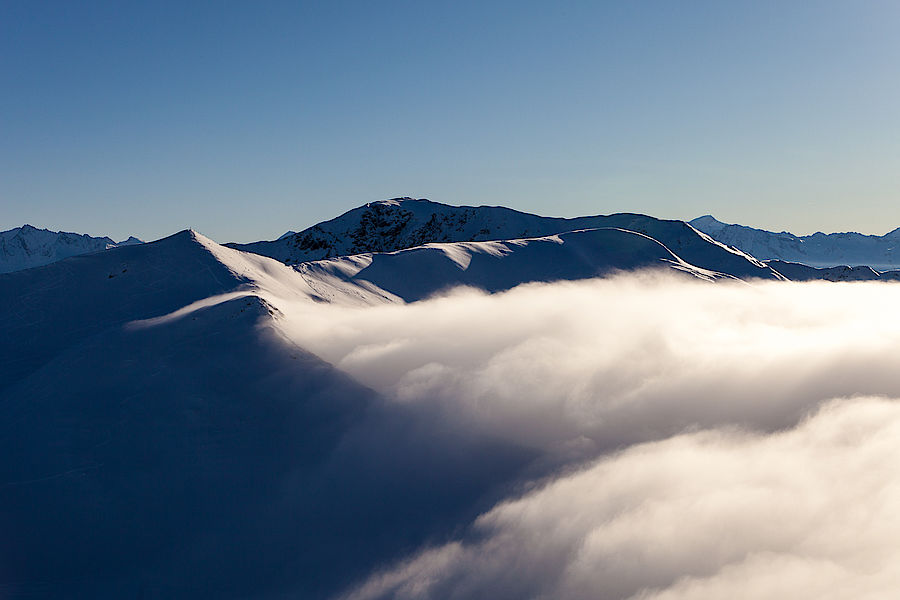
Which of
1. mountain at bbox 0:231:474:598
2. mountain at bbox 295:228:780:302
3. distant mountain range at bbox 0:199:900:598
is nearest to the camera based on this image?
mountain at bbox 0:231:474:598

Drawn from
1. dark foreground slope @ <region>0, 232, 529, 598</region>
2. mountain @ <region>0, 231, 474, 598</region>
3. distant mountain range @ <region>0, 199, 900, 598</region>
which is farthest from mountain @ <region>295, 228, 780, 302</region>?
dark foreground slope @ <region>0, 232, 529, 598</region>

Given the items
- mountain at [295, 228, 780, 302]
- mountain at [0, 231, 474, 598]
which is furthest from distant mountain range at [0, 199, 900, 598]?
mountain at [295, 228, 780, 302]

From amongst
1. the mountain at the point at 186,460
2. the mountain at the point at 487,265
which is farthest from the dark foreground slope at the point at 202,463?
the mountain at the point at 487,265

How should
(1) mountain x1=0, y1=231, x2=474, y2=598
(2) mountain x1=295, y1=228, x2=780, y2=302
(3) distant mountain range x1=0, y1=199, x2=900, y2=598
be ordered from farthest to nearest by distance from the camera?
(2) mountain x1=295, y1=228, x2=780, y2=302 < (3) distant mountain range x1=0, y1=199, x2=900, y2=598 < (1) mountain x1=0, y1=231, x2=474, y2=598

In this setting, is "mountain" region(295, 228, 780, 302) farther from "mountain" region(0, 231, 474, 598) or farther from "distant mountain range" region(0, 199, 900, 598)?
"mountain" region(0, 231, 474, 598)

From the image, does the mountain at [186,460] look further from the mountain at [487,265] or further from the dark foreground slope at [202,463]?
the mountain at [487,265]

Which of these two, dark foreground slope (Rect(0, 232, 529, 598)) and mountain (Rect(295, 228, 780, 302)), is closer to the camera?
dark foreground slope (Rect(0, 232, 529, 598))

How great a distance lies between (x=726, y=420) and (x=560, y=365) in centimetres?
1819

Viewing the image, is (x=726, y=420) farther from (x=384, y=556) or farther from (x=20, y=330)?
(x=20, y=330)

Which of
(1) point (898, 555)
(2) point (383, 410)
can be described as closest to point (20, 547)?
(2) point (383, 410)

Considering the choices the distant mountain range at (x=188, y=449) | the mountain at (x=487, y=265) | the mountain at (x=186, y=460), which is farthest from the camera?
the mountain at (x=487, y=265)

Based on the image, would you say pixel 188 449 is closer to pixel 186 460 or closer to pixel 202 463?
pixel 186 460

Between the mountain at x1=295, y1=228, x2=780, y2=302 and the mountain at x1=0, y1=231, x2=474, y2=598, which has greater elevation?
the mountain at x1=295, y1=228, x2=780, y2=302

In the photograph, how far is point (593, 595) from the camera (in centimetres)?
3272
